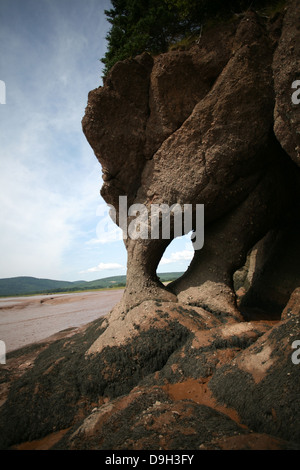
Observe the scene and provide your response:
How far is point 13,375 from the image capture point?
6152 millimetres

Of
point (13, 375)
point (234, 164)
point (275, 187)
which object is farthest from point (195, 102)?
point (13, 375)

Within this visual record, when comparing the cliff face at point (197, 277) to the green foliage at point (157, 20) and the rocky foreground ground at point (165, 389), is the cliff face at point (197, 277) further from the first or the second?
the green foliage at point (157, 20)

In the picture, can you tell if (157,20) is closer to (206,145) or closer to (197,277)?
(206,145)

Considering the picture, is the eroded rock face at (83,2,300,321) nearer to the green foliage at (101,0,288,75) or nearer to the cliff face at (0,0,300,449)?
the cliff face at (0,0,300,449)

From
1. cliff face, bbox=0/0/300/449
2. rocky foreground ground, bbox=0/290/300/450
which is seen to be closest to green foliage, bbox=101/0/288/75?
cliff face, bbox=0/0/300/449

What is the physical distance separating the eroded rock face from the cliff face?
0.09 feet

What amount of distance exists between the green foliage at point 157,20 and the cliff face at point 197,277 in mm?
649

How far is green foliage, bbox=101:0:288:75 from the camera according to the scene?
6.11m

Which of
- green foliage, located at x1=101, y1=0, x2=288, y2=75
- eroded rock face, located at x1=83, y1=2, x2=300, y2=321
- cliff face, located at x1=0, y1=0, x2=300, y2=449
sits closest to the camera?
cliff face, located at x1=0, y1=0, x2=300, y2=449

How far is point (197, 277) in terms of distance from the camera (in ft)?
20.8

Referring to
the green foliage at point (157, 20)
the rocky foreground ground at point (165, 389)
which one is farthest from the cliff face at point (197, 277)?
the green foliage at point (157, 20)

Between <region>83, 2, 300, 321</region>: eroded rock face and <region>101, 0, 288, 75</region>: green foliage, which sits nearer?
<region>83, 2, 300, 321</region>: eroded rock face

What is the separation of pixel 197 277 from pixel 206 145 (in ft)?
10.5

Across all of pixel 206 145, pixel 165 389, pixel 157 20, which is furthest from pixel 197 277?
pixel 157 20
